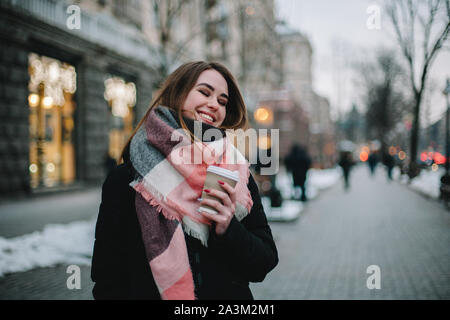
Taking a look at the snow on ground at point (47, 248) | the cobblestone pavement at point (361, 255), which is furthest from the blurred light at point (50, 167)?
the cobblestone pavement at point (361, 255)

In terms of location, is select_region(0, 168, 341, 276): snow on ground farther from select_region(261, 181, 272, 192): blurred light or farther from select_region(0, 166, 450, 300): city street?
select_region(261, 181, 272, 192): blurred light

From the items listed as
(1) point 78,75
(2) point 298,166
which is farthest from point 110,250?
(1) point 78,75

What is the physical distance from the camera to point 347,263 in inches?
251

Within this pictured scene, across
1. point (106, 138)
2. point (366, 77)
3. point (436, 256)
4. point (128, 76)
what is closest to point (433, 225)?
point (436, 256)

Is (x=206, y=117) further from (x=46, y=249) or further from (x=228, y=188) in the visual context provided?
(x=46, y=249)

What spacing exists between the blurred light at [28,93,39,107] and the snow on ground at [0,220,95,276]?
22.2 feet

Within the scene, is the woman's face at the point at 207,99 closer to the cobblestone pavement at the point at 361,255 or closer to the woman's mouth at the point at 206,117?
the woman's mouth at the point at 206,117

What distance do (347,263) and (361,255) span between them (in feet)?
2.06

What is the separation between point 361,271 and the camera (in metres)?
5.89

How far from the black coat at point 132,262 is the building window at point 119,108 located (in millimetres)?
15183

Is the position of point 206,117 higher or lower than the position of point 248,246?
higher

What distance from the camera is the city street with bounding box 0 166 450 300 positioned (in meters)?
4.90

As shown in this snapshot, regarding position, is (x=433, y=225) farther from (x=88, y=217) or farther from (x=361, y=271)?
(x=88, y=217)
